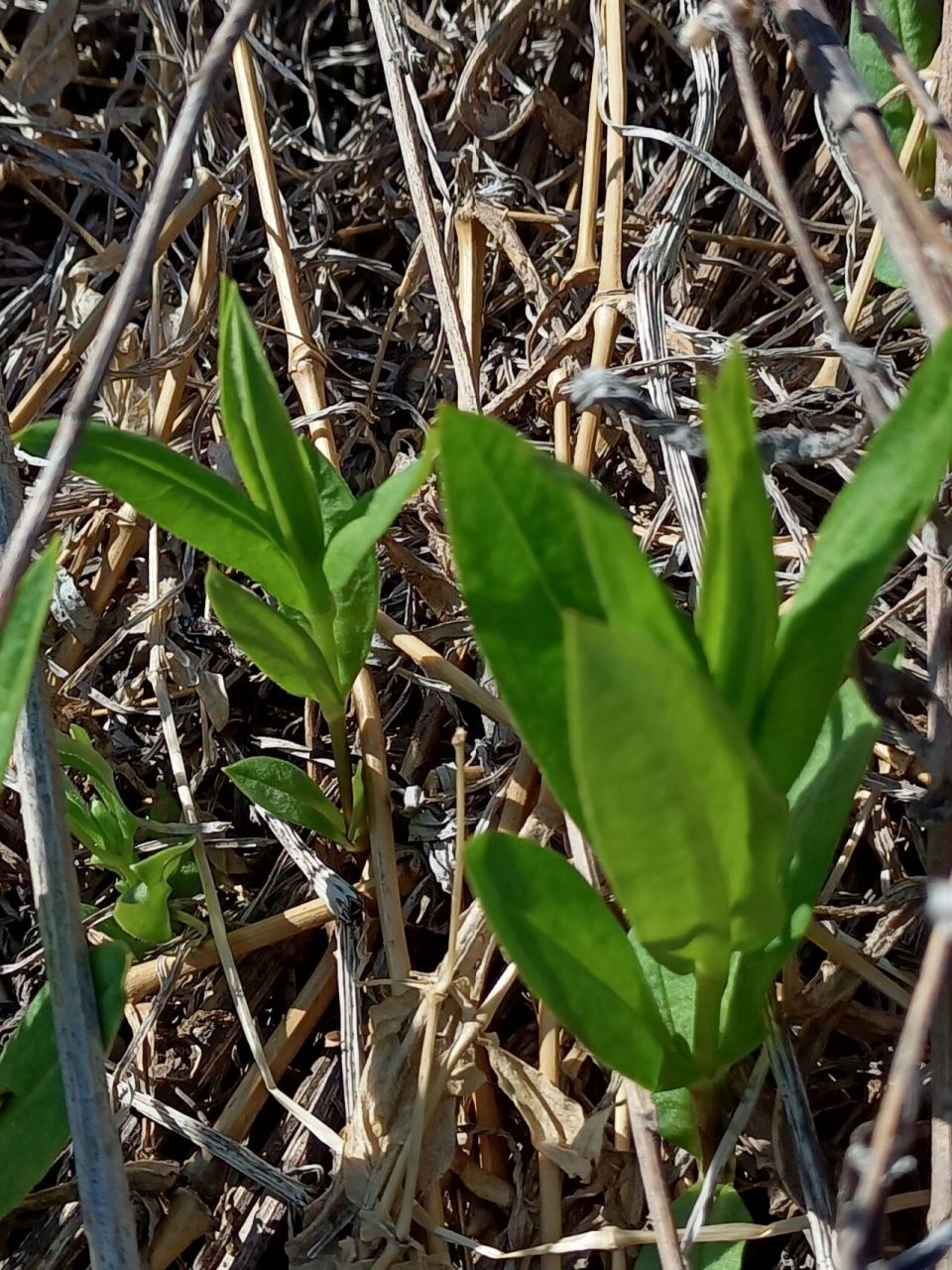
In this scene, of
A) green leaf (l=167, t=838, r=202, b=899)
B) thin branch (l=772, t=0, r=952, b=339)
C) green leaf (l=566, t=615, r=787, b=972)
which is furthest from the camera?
green leaf (l=167, t=838, r=202, b=899)

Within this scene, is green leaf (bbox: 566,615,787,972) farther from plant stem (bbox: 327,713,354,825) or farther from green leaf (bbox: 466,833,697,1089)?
plant stem (bbox: 327,713,354,825)

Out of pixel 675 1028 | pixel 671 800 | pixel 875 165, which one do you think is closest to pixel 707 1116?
pixel 675 1028

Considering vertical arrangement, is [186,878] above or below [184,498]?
below

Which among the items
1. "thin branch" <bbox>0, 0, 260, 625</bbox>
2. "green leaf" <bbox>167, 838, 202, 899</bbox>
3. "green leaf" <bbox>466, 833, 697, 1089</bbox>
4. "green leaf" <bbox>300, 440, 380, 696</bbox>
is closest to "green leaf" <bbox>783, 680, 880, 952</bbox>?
"green leaf" <bbox>466, 833, 697, 1089</bbox>

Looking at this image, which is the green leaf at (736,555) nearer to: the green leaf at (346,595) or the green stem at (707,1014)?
the green stem at (707,1014)

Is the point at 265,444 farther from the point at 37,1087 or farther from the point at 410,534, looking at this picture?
the point at 37,1087

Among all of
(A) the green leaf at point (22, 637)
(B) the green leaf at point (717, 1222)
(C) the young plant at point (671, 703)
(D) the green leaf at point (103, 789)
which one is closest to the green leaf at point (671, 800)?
(C) the young plant at point (671, 703)

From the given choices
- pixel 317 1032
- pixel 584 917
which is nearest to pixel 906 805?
pixel 584 917
